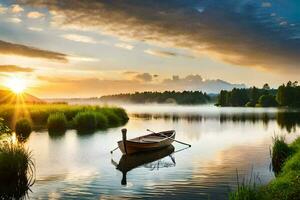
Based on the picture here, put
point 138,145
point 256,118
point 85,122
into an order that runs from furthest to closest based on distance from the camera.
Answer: point 256,118 → point 85,122 → point 138,145

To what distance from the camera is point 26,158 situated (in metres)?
21.4

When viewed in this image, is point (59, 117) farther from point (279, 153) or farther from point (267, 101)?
point (267, 101)

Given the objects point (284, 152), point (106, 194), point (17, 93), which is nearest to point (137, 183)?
point (106, 194)

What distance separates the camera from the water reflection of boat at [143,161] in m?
28.5

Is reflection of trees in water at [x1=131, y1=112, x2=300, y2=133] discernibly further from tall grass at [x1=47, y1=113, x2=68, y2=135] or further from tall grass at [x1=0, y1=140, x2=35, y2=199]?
tall grass at [x1=0, y1=140, x2=35, y2=199]

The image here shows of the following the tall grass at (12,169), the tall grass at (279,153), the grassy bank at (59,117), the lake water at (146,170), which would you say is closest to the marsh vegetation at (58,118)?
the grassy bank at (59,117)

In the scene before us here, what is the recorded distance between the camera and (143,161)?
103 ft

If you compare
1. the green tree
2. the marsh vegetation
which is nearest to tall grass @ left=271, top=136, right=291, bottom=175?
the marsh vegetation

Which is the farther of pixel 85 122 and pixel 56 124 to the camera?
pixel 85 122

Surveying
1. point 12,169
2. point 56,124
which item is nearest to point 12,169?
point 12,169

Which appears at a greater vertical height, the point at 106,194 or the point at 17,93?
the point at 17,93

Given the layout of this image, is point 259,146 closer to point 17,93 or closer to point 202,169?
point 202,169

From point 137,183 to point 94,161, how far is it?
878 cm

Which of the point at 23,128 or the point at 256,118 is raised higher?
the point at 23,128
